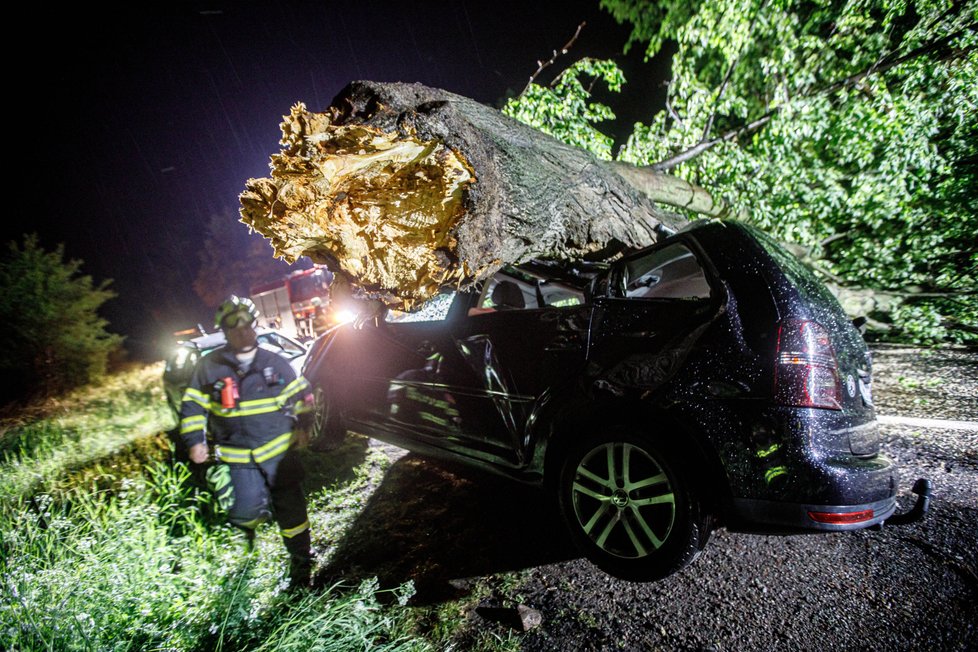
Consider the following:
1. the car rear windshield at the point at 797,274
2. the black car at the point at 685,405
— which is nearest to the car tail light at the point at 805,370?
the black car at the point at 685,405

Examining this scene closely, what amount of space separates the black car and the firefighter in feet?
3.92

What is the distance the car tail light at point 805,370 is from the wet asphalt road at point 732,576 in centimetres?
88

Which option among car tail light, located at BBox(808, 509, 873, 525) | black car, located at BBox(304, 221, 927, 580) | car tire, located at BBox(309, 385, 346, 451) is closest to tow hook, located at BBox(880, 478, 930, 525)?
black car, located at BBox(304, 221, 927, 580)

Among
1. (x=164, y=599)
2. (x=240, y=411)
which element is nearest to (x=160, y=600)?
(x=164, y=599)

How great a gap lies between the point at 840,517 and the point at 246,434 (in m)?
3.05

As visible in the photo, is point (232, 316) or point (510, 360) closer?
point (510, 360)

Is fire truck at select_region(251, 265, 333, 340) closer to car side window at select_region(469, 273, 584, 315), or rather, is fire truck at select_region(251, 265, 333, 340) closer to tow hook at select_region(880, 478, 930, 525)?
car side window at select_region(469, 273, 584, 315)

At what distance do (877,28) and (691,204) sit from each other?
4154 mm

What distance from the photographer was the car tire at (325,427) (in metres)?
4.02

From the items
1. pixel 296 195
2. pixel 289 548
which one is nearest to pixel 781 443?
pixel 296 195

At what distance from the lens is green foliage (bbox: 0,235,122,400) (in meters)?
10.0

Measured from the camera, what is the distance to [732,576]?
6.32 feet

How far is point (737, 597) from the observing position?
1.81m

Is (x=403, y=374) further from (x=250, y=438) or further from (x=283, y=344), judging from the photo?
(x=283, y=344)
